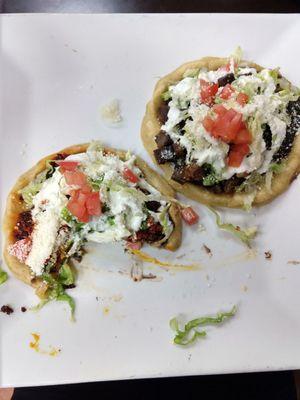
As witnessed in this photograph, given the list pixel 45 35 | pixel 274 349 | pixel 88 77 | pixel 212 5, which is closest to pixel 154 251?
pixel 274 349

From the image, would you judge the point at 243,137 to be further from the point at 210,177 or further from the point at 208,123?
the point at 210,177

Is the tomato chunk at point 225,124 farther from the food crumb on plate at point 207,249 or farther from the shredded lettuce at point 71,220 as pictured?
the shredded lettuce at point 71,220

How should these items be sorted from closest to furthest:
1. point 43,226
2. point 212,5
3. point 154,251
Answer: point 43,226 → point 154,251 → point 212,5

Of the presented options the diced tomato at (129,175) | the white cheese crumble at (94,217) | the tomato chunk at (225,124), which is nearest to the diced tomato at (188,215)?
the white cheese crumble at (94,217)

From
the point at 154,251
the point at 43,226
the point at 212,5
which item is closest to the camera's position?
the point at 43,226

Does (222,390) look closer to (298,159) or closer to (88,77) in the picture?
(298,159)

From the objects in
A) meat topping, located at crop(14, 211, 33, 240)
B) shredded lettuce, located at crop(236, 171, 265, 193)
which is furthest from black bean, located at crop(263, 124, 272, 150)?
meat topping, located at crop(14, 211, 33, 240)

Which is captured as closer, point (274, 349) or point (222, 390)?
point (274, 349)
